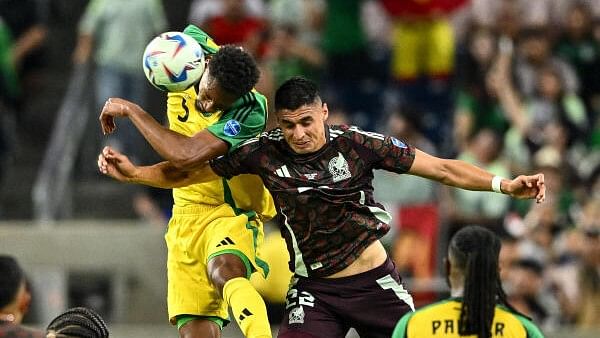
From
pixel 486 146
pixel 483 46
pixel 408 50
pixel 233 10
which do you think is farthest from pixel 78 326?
pixel 483 46

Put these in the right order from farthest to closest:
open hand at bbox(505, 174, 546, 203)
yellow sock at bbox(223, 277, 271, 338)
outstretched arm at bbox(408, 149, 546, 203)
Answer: outstretched arm at bbox(408, 149, 546, 203) → open hand at bbox(505, 174, 546, 203) → yellow sock at bbox(223, 277, 271, 338)

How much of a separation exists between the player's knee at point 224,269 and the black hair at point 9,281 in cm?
160

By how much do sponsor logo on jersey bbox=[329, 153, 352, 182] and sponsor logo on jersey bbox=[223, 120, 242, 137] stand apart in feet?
1.78

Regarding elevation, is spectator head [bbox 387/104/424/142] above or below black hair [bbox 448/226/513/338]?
above

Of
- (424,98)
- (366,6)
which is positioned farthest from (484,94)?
(366,6)

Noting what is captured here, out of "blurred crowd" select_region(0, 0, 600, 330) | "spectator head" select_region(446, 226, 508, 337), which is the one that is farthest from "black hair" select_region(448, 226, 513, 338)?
"blurred crowd" select_region(0, 0, 600, 330)

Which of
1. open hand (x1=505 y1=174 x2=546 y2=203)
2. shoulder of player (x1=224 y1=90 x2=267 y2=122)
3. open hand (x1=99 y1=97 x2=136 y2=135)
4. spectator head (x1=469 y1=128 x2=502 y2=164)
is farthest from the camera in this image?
spectator head (x1=469 y1=128 x2=502 y2=164)

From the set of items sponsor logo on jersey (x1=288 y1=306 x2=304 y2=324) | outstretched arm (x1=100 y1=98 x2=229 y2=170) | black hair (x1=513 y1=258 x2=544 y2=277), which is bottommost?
sponsor logo on jersey (x1=288 y1=306 x2=304 y2=324)

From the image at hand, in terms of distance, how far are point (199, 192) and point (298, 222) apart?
0.83 metres

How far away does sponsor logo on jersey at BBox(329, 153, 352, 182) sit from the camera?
752 centimetres

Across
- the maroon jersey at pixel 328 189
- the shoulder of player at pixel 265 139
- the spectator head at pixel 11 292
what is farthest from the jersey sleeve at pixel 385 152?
the spectator head at pixel 11 292

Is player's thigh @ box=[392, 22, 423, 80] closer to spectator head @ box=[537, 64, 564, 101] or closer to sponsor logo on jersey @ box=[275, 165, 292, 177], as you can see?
spectator head @ box=[537, 64, 564, 101]

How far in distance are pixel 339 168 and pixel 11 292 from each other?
2.10m

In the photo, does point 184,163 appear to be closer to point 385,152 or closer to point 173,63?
point 173,63
